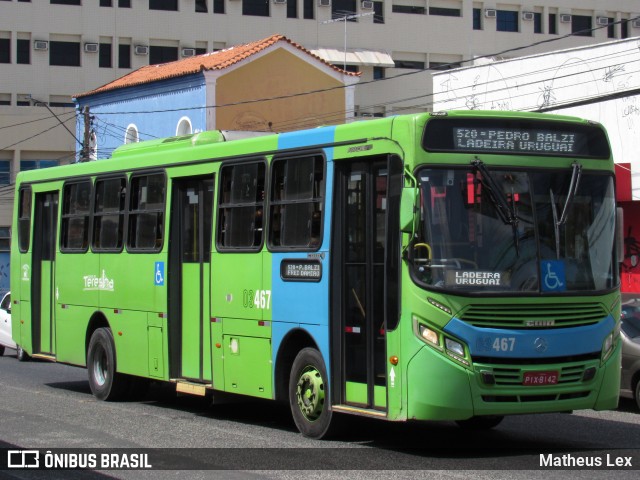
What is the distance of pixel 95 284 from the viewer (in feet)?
53.9

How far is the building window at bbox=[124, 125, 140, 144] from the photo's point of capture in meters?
44.6

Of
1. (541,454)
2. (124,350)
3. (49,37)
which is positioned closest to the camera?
(541,454)

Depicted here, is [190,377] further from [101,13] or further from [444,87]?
[101,13]

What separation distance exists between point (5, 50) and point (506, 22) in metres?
28.3

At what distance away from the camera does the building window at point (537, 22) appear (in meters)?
66.8

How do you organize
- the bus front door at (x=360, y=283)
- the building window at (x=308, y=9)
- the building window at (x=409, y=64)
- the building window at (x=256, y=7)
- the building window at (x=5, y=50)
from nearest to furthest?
1. the bus front door at (x=360, y=283)
2. the building window at (x=5, y=50)
3. the building window at (x=256, y=7)
4. the building window at (x=308, y=9)
5. the building window at (x=409, y=64)

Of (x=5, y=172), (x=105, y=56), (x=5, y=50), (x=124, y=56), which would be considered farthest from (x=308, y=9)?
(x=5, y=172)

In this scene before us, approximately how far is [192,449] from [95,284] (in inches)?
219

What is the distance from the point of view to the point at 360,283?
11266 millimetres

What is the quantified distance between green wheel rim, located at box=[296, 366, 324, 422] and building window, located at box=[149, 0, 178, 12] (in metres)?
49.5

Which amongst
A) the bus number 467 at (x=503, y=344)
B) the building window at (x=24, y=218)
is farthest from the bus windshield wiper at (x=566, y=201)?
the building window at (x=24, y=218)

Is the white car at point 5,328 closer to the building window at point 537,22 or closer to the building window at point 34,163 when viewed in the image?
the building window at point 34,163

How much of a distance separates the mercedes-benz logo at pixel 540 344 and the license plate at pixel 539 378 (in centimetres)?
21

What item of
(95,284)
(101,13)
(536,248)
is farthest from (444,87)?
(101,13)
